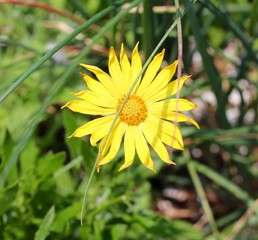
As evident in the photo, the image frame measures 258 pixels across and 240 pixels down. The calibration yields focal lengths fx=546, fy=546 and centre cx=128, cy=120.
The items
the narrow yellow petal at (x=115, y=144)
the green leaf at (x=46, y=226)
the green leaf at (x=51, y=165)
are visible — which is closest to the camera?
the narrow yellow petal at (x=115, y=144)

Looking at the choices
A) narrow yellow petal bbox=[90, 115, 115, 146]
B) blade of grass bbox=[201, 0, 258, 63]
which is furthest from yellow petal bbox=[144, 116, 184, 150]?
blade of grass bbox=[201, 0, 258, 63]

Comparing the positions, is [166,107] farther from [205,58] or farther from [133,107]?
[205,58]

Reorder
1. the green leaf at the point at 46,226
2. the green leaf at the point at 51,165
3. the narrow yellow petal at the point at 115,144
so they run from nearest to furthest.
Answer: the narrow yellow petal at the point at 115,144 < the green leaf at the point at 46,226 < the green leaf at the point at 51,165

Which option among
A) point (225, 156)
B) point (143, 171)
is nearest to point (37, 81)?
point (143, 171)

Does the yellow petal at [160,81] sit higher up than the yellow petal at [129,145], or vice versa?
the yellow petal at [160,81]

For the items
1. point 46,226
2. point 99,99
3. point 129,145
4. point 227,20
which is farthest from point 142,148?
point 227,20

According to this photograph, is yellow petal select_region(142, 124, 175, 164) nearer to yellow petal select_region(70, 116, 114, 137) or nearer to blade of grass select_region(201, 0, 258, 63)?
yellow petal select_region(70, 116, 114, 137)

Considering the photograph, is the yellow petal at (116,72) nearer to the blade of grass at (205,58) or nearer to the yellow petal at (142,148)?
the yellow petal at (142,148)

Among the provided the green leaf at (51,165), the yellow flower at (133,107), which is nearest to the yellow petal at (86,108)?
the yellow flower at (133,107)
